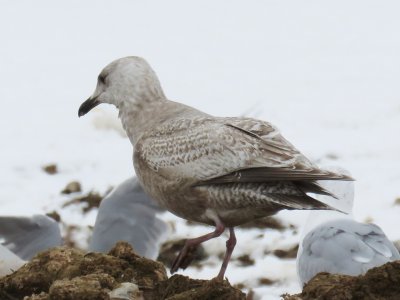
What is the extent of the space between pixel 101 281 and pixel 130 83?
51.0 inches

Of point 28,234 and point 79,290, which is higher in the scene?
point 79,290

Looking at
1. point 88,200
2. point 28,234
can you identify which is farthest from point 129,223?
point 88,200

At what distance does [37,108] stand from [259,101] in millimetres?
1931

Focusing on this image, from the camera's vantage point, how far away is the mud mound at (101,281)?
4121 mm

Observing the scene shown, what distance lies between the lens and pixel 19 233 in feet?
23.7

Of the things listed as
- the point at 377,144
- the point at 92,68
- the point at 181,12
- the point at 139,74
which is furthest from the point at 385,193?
the point at 181,12

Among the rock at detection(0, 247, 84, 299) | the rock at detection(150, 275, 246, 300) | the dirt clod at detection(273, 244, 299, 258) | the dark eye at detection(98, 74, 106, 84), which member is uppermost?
the dark eye at detection(98, 74, 106, 84)

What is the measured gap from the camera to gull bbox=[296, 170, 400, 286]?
5.66 m

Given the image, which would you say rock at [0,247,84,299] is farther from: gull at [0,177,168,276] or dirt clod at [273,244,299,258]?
dirt clod at [273,244,299,258]

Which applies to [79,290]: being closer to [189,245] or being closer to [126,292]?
[126,292]

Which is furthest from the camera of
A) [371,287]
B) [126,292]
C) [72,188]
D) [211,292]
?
[72,188]

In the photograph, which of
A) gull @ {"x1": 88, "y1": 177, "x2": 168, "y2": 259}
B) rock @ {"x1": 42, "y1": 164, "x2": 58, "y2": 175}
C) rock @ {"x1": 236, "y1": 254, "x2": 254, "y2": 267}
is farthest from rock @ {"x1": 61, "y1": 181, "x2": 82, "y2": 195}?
rock @ {"x1": 236, "y1": 254, "x2": 254, "y2": 267}

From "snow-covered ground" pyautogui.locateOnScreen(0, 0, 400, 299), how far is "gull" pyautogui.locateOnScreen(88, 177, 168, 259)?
→ 0.22 m

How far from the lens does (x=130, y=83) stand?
5340 millimetres
